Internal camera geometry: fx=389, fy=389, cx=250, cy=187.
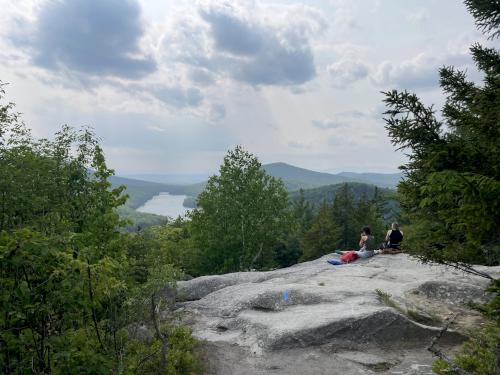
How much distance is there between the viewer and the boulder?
33.8 ft

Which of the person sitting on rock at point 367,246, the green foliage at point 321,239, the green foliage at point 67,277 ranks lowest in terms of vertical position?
the green foliage at point 321,239

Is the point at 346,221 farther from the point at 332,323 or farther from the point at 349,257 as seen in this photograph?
the point at 332,323

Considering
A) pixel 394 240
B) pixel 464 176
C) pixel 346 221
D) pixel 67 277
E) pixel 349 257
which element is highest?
pixel 464 176

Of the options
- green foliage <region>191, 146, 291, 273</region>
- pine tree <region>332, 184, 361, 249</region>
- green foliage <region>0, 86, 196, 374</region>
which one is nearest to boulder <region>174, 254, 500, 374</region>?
green foliage <region>0, 86, 196, 374</region>

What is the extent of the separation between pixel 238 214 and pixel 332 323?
2600 centimetres

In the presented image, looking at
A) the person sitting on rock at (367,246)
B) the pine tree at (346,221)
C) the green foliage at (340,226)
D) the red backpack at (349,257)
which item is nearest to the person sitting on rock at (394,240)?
the person sitting on rock at (367,246)

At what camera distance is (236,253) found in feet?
125

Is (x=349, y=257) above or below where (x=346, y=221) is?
above

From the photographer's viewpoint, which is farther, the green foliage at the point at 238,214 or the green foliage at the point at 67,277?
the green foliage at the point at 238,214

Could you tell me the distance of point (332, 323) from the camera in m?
11.5

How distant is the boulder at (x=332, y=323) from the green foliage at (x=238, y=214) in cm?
2027

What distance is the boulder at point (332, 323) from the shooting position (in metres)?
10.3

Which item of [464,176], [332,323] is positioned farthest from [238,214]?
[464,176]

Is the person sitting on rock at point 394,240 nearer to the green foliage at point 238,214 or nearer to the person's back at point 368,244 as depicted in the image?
the person's back at point 368,244
